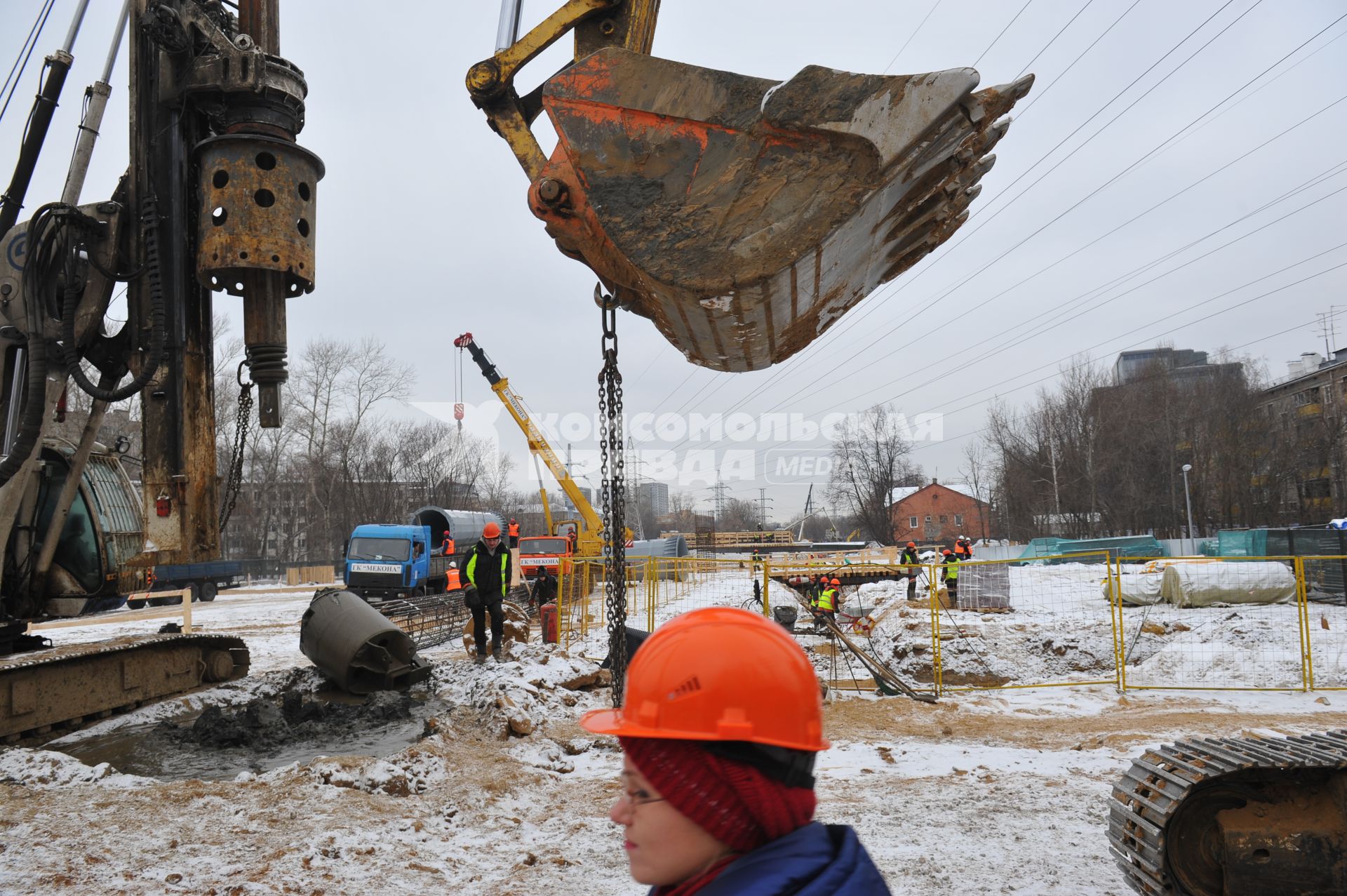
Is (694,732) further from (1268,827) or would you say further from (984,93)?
(1268,827)

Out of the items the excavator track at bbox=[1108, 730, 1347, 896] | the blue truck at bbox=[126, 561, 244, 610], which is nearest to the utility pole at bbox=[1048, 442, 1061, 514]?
the blue truck at bbox=[126, 561, 244, 610]

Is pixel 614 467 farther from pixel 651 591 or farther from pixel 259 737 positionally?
pixel 651 591

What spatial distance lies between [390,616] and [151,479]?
10175mm

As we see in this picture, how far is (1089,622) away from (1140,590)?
2.96 metres

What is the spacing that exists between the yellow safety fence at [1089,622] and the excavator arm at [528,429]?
11.4m

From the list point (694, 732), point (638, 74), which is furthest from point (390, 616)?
point (694, 732)

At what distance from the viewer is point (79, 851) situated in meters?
5.20

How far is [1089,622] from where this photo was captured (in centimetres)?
1534

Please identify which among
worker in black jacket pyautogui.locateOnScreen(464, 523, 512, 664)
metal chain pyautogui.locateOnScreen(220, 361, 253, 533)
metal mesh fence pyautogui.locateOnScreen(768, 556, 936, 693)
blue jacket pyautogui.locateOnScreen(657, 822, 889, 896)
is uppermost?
metal chain pyautogui.locateOnScreen(220, 361, 253, 533)

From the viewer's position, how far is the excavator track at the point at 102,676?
787cm

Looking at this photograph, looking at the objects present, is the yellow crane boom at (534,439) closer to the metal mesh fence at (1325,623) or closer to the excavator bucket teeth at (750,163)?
the metal mesh fence at (1325,623)

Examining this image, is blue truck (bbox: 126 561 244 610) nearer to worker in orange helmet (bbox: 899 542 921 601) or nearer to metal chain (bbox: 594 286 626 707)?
worker in orange helmet (bbox: 899 542 921 601)

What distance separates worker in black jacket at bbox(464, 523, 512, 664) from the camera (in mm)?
11406

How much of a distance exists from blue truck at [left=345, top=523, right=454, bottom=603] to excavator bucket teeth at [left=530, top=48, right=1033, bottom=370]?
20.5 metres
